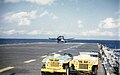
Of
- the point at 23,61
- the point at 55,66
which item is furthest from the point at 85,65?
the point at 23,61

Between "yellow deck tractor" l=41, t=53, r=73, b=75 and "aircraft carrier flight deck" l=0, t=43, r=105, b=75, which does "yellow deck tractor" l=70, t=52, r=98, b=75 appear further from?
"aircraft carrier flight deck" l=0, t=43, r=105, b=75

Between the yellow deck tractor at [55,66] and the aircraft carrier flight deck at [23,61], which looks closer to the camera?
the yellow deck tractor at [55,66]

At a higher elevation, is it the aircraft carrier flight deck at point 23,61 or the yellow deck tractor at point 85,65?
the yellow deck tractor at point 85,65

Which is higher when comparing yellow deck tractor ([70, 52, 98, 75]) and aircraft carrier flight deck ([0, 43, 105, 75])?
yellow deck tractor ([70, 52, 98, 75])

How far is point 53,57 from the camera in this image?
15672 millimetres

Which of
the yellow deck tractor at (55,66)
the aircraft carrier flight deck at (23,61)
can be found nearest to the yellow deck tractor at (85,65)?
the yellow deck tractor at (55,66)

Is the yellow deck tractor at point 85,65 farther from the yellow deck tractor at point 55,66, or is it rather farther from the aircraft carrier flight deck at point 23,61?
the aircraft carrier flight deck at point 23,61

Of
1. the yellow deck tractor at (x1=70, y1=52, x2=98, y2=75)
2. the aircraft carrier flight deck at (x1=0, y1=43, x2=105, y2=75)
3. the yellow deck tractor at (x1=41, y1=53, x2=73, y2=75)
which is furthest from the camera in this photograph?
the aircraft carrier flight deck at (x1=0, y1=43, x2=105, y2=75)

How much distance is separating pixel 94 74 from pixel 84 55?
137cm

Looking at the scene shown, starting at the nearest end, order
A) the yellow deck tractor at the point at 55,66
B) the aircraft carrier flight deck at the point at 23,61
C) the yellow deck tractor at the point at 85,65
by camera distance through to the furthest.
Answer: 1. the yellow deck tractor at the point at 55,66
2. the yellow deck tractor at the point at 85,65
3. the aircraft carrier flight deck at the point at 23,61

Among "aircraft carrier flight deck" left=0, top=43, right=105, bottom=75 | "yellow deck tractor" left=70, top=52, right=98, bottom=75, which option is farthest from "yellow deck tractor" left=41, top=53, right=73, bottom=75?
"aircraft carrier flight deck" left=0, top=43, right=105, bottom=75

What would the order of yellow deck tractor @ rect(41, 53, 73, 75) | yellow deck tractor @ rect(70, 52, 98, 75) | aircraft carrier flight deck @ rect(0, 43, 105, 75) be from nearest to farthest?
yellow deck tractor @ rect(41, 53, 73, 75) < yellow deck tractor @ rect(70, 52, 98, 75) < aircraft carrier flight deck @ rect(0, 43, 105, 75)

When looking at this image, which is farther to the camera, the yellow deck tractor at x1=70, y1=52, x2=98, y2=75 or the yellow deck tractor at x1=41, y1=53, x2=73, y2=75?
the yellow deck tractor at x1=70, y1=52, x2=98, y2=75

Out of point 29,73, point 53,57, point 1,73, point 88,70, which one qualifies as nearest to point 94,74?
point 88,70
